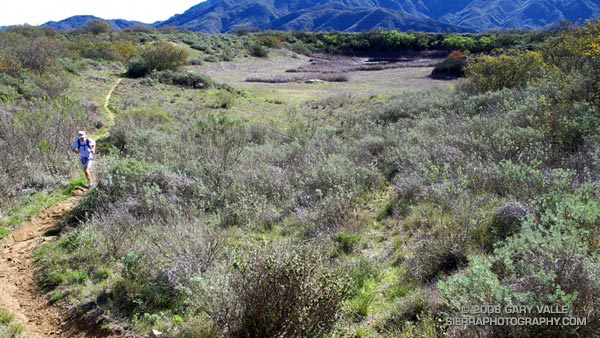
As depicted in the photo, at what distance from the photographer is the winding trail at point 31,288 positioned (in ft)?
13.0

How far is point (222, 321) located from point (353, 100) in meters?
18.1

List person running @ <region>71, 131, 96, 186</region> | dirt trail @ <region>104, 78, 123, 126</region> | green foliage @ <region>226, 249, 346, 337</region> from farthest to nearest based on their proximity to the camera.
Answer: dirt trail @ <region>104, 78, 123, 126</region>, person running @ <region>71, 131, 96, 186</region>, green foliage @ <region>226, 249, 346, 337</region>

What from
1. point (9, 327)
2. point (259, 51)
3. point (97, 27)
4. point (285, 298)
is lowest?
point (9, 327)

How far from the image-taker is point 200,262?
4.34 m

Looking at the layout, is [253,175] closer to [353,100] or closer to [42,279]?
[42,279]

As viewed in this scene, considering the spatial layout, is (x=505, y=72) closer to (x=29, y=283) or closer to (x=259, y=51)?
(x=29, y=283)

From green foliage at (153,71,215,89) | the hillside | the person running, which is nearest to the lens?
the hillside

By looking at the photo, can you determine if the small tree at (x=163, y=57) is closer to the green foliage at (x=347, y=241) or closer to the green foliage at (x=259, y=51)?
the green foliage at (x=259, y=51)

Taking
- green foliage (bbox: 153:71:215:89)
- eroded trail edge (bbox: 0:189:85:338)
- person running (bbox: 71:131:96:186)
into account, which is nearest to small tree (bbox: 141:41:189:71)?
green foliage (bbox: 153:71:215:89)

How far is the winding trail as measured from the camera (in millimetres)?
3947

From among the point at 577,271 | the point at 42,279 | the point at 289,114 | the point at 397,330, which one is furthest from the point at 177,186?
the point at 289,114

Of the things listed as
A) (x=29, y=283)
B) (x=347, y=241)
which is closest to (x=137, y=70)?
(x=29, y=283)

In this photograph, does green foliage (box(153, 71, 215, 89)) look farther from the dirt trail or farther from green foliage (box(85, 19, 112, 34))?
green foliage (box(85, 19, 112, 34))

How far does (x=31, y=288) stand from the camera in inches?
184
